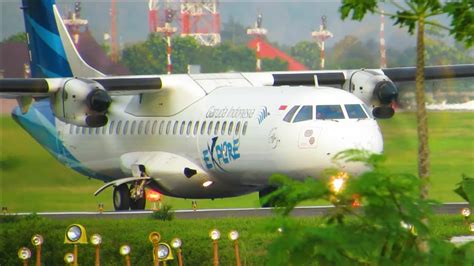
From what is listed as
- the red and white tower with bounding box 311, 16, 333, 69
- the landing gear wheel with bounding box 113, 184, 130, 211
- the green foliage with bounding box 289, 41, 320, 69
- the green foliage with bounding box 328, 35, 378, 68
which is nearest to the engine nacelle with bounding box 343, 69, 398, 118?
the green foliage with bounding box 328, 35, 378, 68

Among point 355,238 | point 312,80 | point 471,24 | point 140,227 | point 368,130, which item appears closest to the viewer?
point 355,238

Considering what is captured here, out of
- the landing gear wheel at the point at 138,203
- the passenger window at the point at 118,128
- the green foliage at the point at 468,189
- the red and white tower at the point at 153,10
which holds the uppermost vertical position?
the green foliage at the point at 468,189

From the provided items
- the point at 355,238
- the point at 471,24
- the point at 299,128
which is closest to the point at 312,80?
the point at 299,128

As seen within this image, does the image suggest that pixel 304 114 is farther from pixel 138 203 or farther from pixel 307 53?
pixel 307 53

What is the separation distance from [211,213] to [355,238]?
13608 millimetres

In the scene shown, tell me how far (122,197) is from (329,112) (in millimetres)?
5264

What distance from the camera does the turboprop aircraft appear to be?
85.3 ft

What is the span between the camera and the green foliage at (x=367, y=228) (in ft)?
39.5

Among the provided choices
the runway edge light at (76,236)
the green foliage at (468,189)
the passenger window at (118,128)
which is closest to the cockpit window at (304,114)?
the passenger window at (118,128)

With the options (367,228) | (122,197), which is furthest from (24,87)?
(367,228)

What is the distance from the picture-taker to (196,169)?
28422 mm

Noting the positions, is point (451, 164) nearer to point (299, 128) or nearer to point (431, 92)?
point (431, 92)

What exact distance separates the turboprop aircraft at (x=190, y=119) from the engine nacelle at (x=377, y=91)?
0.02 m

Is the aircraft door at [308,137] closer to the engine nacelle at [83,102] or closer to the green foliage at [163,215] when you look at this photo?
the green foliage at [163,215]
